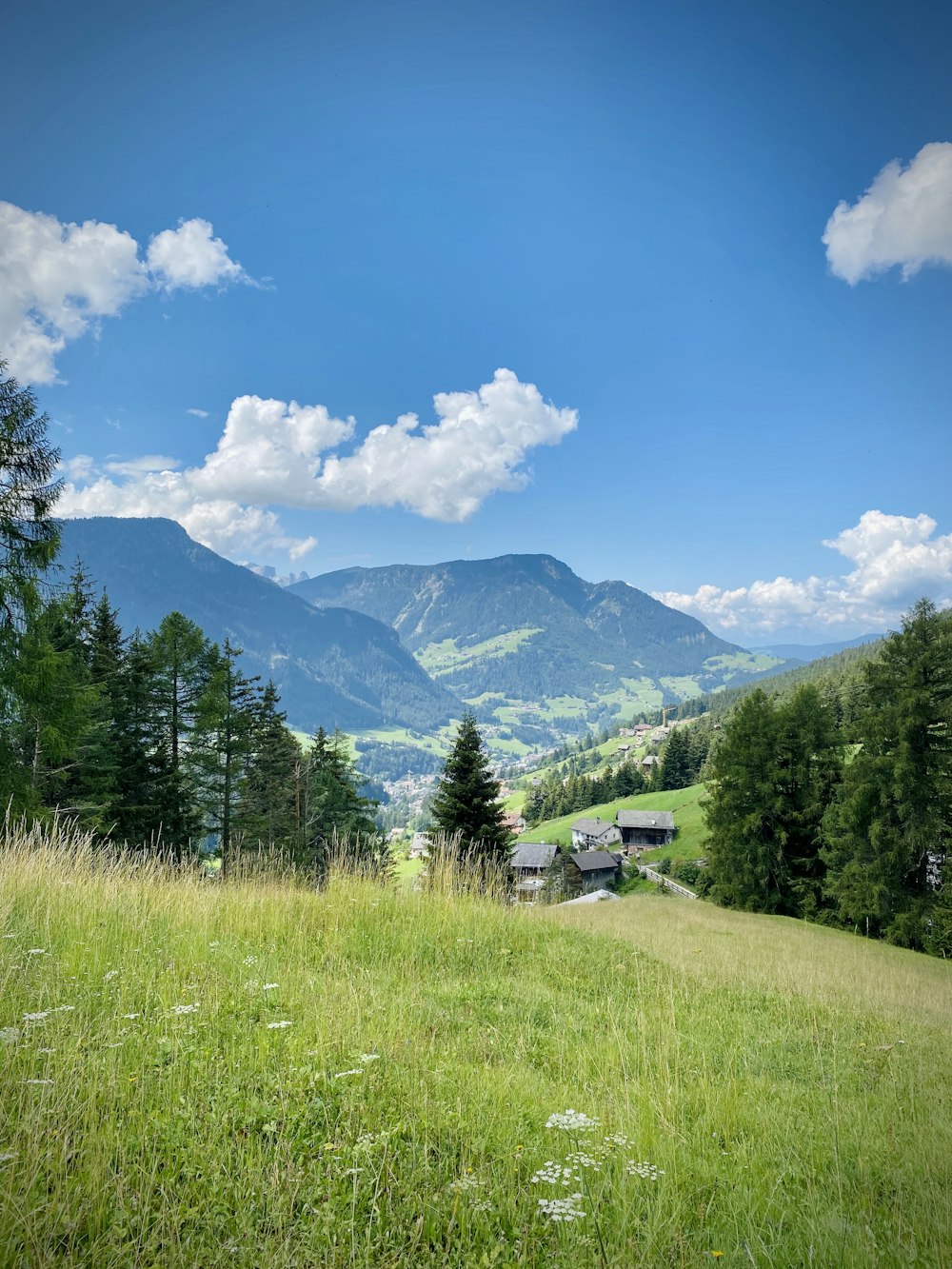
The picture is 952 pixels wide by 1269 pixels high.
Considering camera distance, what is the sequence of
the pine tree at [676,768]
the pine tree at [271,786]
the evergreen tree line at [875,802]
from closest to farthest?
the evergreen tree line at [875,802] < the pine tree at [271,786] < the pine tree at [676,768]

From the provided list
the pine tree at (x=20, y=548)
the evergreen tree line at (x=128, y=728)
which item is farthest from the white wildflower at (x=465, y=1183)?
the pine tree at (x=20, y=548)

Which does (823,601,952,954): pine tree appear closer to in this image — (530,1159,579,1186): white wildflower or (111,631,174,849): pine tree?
(530,1159,579,1186): white wildflower

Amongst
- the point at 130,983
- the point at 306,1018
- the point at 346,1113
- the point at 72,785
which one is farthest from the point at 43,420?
the point at 346,1113

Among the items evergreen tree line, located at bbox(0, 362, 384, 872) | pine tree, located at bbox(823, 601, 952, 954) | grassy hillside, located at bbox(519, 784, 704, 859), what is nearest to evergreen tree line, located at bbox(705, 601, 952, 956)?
pine tree, located at bbox(823, 601, 952, 954)

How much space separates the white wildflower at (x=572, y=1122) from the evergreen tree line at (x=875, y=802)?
3007 cm

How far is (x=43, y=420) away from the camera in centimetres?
1449

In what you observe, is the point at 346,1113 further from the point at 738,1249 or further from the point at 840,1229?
the point at 840,1229

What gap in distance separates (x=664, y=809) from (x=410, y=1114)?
105028 mm

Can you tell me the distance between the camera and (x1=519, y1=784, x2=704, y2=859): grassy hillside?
8431 cm

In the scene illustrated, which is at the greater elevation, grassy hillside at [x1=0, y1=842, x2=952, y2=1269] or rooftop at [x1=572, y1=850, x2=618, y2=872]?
grassy hillside at [x1=0, y1=842, x2=952, y2=1269]

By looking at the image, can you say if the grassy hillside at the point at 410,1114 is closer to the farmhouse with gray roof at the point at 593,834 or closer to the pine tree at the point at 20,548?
the pine tree at the point at 20,548

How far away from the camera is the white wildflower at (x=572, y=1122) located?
3.24 metres

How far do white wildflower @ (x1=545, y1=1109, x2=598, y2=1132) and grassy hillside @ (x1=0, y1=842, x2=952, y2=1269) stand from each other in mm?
40

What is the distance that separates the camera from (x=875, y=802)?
2923 cm
